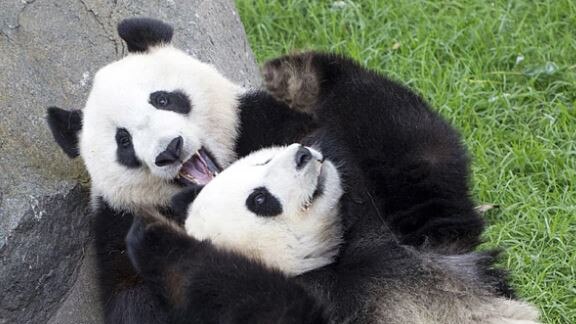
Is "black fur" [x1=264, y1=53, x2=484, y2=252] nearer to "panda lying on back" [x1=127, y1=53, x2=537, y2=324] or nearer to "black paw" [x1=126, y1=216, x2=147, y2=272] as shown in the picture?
"panda lying on back" [x1=127, y1=53, x2=537, y2=324]

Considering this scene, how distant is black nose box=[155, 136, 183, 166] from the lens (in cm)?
459

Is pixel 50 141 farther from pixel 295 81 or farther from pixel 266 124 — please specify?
pixel 295 81

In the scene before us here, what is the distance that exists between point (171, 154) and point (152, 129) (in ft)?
0.52

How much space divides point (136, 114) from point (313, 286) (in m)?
1.04

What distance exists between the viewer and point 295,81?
5551 mm

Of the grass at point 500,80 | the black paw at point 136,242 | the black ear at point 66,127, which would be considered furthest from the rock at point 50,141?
the grass at point 500,80

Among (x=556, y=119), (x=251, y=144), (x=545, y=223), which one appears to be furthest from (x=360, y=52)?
(x=251, y=144)

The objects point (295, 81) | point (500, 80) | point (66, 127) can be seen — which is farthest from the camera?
point (500, 80)

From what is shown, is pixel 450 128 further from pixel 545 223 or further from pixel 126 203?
pixel 126 203

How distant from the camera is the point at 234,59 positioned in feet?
20.3

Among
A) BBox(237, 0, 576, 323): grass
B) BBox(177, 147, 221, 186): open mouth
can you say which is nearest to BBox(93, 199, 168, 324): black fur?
BBox(177, 147, 221, 186): open mouth

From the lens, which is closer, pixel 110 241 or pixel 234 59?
pixel 110 241

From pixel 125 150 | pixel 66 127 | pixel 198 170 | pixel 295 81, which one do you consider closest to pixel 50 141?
pixel 66 127

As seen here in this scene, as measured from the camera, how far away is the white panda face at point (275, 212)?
174 inches
